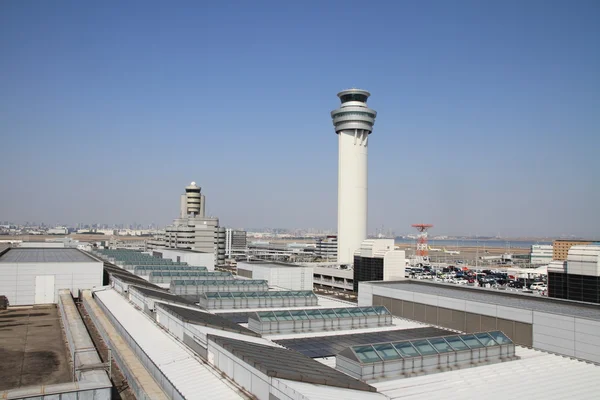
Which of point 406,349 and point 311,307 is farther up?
point 406,349

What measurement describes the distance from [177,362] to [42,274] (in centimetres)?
3138

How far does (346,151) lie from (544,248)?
102 meters

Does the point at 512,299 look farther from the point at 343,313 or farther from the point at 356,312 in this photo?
the point at 343,313

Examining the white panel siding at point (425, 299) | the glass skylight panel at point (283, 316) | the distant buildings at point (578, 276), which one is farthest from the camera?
the distant buildings at point (578, 276)

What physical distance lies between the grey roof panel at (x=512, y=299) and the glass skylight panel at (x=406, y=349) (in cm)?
912

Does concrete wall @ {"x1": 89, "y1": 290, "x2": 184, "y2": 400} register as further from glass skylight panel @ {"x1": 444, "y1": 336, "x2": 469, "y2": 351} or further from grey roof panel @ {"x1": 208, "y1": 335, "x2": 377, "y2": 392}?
glass skylight panel @ {"x1": 444, "y1": 336, "x2": 469, "y2": 351}

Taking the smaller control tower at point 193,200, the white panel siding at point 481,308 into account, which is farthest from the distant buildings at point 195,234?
the white panel siding at point 481,308

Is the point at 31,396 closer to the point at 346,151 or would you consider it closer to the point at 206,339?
the point at 206,339

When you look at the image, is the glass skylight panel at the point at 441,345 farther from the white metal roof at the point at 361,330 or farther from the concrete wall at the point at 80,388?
the concrete wall at the point at 80,388

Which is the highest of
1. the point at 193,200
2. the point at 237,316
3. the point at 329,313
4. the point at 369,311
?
the point at 193,200

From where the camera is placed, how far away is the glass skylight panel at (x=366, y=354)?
19.7 meters

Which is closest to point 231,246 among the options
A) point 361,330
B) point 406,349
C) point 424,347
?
point 361,330

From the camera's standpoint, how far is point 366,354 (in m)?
20.1

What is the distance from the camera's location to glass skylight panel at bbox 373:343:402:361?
790 inches
